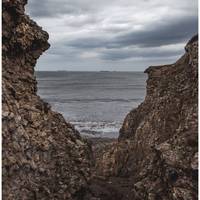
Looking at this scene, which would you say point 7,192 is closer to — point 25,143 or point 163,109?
point 25,143

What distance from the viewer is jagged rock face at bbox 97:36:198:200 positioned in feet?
41.4

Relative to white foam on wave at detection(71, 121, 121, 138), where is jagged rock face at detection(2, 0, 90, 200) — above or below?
above

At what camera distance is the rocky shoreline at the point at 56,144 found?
12445 mm

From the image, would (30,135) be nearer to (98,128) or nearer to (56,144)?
(56,144)

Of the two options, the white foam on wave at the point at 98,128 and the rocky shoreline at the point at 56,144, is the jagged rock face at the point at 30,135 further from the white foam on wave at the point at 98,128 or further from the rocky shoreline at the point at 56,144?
the white foam on wave at the point at 98,128

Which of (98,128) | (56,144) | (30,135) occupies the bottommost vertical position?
(98,128)

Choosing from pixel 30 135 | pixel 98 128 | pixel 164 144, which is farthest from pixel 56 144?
pixel 98 128

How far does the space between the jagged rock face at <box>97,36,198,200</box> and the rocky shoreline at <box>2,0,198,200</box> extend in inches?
1.4

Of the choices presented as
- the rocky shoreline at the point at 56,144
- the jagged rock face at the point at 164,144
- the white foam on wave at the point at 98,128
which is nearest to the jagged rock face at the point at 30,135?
the rocky shoreline at the point at 56,144

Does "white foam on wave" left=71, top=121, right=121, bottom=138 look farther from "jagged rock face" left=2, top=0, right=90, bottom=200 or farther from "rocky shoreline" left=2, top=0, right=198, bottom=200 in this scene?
"jagged rock face" left=2, top=0, right=90, bottom=200

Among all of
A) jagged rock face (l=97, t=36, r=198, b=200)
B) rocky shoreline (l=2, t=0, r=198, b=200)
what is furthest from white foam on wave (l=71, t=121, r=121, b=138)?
rocky shoreline (l=2, t=0, r=198, b=200)

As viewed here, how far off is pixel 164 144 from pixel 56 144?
13.0 ft

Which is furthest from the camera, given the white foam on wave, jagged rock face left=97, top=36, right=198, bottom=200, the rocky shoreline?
the white foam on wave

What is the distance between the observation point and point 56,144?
45.9 feet
